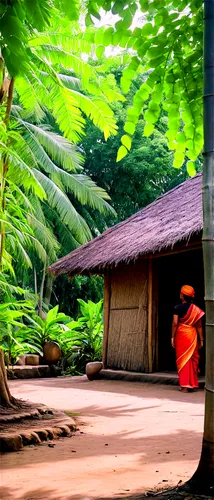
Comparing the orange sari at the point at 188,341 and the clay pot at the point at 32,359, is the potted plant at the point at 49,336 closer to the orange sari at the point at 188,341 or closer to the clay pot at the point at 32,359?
the clay pot at the point at 32,359

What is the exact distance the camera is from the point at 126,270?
35.7ft

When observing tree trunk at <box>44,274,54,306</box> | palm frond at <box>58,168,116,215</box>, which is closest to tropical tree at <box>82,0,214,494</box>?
palm frond at <box>58,168,116,215</box>

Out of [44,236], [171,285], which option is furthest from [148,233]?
[44,236]

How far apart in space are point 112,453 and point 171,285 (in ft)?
24.8

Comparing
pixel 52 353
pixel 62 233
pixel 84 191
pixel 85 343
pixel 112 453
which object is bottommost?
pixel 112 453

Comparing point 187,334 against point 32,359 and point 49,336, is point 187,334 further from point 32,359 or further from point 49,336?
point 49,336

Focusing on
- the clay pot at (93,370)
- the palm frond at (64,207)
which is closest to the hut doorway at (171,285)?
the clay pot at (93,370)

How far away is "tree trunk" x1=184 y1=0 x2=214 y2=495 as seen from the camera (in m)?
2.62

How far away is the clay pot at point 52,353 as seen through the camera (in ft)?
39.0

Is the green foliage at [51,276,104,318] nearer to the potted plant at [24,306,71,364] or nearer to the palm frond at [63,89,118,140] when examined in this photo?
the potted plant at [24,306,71,364]

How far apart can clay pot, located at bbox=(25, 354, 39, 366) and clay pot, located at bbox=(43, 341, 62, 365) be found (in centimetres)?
21

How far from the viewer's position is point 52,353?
1186cm

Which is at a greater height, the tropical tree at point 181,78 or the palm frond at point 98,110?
the palm frond at point 98,110

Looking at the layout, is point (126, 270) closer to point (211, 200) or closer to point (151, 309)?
point (151, 309)
